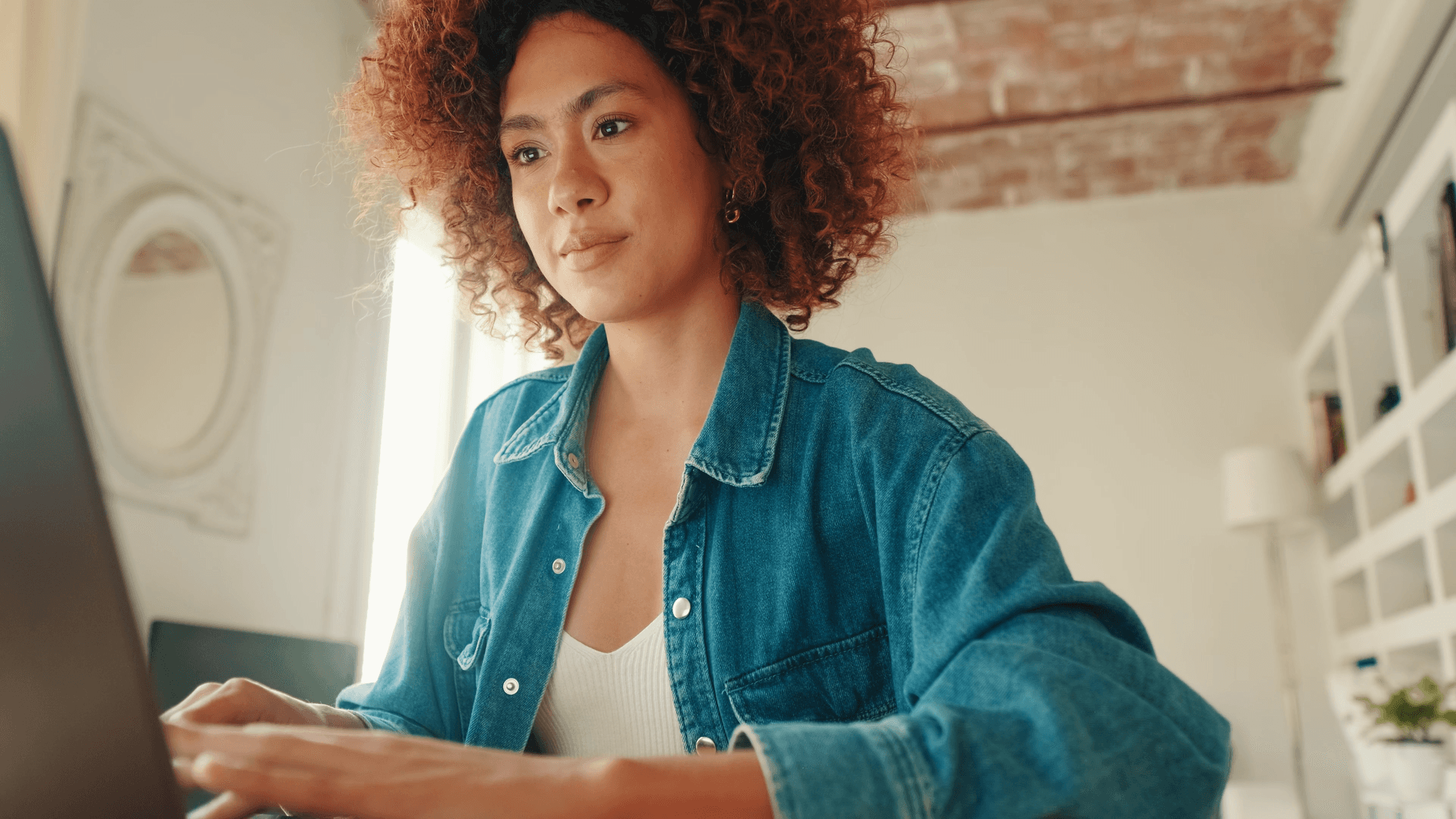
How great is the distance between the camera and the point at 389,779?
0.48m

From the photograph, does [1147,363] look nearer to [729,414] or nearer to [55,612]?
[729,414]

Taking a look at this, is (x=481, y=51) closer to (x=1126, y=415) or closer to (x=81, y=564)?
(x=81, y=564)

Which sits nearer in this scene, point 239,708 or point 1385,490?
point 239,708

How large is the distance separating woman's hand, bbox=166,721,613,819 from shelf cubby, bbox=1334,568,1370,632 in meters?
4.66

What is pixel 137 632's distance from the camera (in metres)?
0.35

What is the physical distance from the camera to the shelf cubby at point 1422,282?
302cm

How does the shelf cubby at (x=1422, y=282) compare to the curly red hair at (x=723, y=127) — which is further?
the shelf cubby at (x=1422, y=282)

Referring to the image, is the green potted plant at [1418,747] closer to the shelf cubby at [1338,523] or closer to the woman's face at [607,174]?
the shelf cubby at [1338,523]

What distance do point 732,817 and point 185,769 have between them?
250mm

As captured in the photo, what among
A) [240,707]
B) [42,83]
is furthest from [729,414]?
[42,83]

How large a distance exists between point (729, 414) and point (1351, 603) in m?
4.34

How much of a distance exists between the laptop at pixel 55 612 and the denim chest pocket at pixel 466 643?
63cm

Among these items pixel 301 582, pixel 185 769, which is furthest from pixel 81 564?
pixel 301 582

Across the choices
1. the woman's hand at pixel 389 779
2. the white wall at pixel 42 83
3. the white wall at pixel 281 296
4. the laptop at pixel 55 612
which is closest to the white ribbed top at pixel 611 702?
the woman's hand at pixel 389 779
